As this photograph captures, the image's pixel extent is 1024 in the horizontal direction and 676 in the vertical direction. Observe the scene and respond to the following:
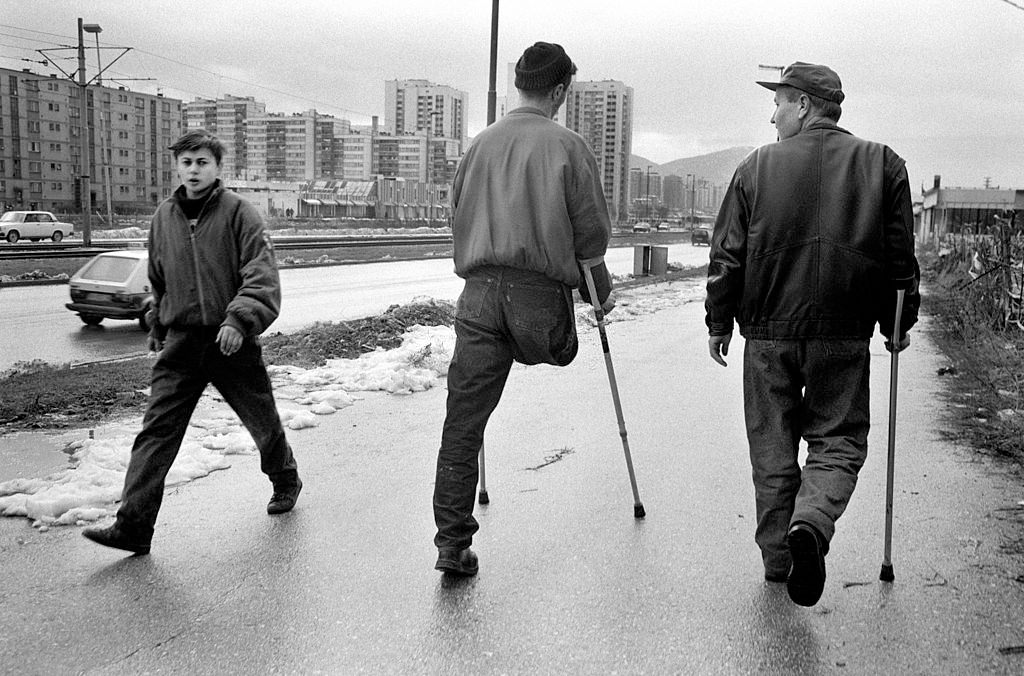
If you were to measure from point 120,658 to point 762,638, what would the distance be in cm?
227

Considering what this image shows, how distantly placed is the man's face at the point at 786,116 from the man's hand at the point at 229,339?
2.55m

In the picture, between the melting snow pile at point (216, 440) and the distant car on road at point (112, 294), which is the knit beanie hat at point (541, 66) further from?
the distant car on road at point (112, 294)

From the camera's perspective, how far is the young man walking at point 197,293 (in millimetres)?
4602

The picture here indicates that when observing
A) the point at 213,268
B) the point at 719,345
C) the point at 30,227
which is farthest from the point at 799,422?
the point at 30,227

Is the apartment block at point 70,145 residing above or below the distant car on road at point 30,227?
above

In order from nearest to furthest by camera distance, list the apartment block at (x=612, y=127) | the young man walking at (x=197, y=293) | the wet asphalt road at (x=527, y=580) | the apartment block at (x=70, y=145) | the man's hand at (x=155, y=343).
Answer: the wet asphalt road at (x=527, y=580) → the young man walking at (x=197, y=293) → the man's hand at (x=155, y=343) → the apartment block at (x=612, y=127) → the apartment block at (x=70, y=145)

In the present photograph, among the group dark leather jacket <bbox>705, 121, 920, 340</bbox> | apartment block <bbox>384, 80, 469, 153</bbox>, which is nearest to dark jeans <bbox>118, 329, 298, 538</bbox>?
dark leather jacket <bbox>705, 121, 920, 340</bbox>

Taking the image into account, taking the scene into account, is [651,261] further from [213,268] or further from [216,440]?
[213,268]

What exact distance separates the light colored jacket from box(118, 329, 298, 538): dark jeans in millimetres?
1321

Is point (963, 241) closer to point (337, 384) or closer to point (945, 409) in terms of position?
point (945, 409)

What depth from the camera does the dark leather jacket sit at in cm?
402

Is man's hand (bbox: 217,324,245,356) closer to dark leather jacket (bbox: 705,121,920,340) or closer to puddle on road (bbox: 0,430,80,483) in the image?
Answer: puddle on road (bbox: 0,430,80,483)

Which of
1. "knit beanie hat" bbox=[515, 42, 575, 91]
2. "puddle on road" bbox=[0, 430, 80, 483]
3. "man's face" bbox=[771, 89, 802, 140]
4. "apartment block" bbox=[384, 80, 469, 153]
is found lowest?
"puddle on road" bbox=[0, 430, 80, 483]

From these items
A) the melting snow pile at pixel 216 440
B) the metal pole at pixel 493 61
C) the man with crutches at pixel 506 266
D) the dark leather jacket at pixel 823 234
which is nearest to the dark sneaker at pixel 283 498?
the melting snow pile at pixel 216 440
